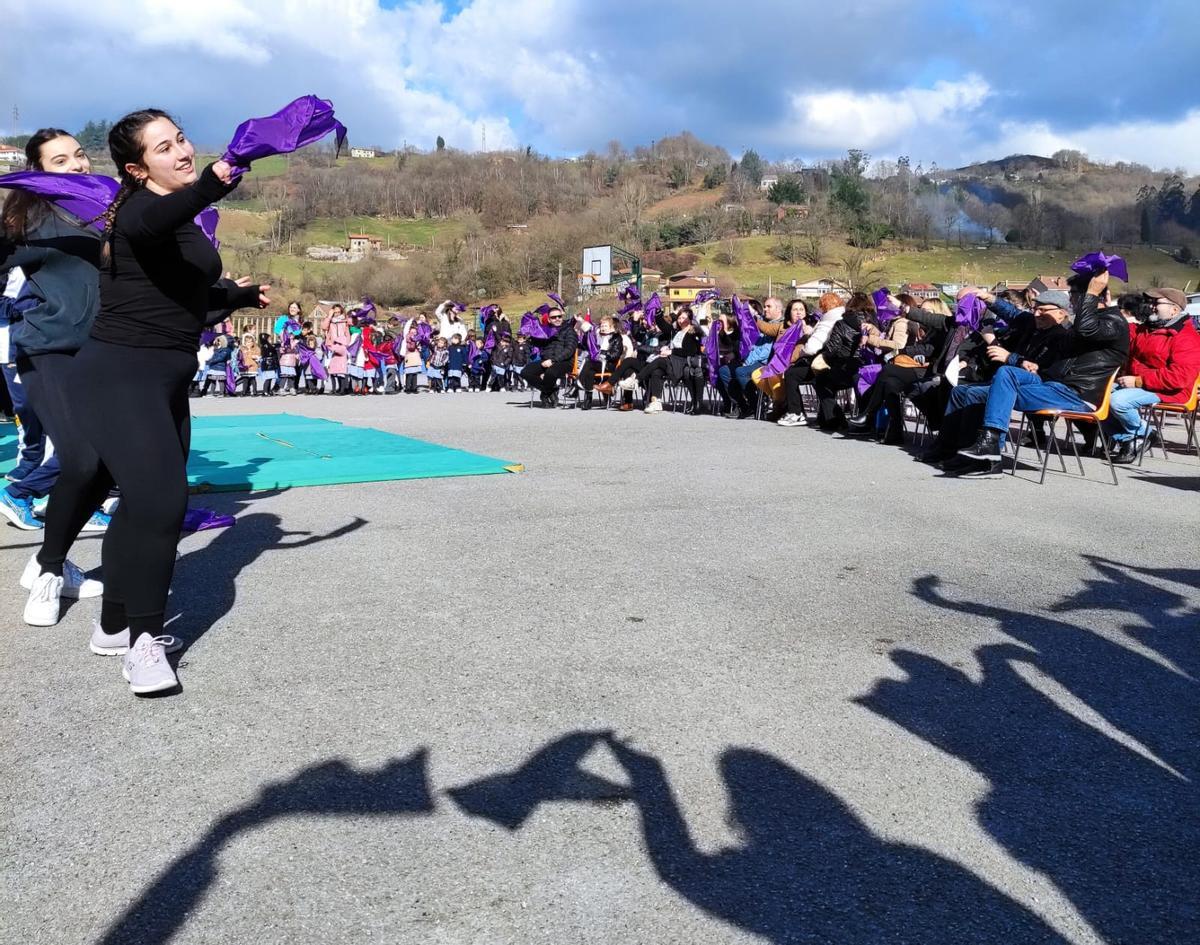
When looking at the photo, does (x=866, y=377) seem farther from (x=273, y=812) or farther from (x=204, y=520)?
(x=273, y=812)

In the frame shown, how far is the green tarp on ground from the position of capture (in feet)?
28.5

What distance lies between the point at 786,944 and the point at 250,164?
2.87 meters

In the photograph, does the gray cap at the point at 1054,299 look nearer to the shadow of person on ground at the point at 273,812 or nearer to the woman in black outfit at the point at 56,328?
the woman in black outfit at the point at 56,328

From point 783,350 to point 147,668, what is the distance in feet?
38.5

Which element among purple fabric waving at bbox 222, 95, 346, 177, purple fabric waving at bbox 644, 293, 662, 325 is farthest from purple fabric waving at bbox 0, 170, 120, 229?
purple fabric waving at bbox 644, 293, 662, 325

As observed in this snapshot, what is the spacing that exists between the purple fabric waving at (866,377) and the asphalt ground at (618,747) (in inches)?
247

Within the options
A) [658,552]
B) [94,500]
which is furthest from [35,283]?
[658,552]

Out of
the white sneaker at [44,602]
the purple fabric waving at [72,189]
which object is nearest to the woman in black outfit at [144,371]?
the purple fabric waving at [72,189]

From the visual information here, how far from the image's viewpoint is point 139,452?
353 centimetres

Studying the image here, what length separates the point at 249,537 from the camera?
627 centimetres

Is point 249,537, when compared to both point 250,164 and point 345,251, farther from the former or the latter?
point 345,251

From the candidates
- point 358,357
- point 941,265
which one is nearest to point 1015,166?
point 941,265

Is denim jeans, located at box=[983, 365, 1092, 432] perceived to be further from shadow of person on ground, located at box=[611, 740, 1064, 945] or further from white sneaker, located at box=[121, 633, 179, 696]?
white sneaker, located at box=[121, 633, 179, 696]

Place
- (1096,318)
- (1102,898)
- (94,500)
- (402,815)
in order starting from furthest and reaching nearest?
(1096,318) → (94,500) → (402,815) → (1102,898)
